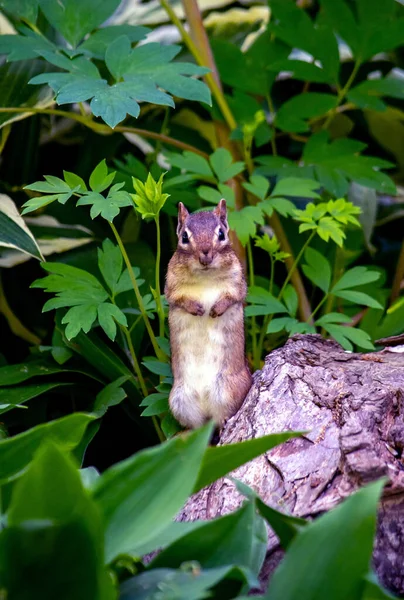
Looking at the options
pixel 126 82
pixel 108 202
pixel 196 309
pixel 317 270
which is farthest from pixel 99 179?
pixel 317 270

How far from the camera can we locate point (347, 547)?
3.23 ft

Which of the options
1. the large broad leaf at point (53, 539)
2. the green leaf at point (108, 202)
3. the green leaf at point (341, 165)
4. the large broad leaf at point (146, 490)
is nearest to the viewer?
the large broad leaf at point (53, 539)

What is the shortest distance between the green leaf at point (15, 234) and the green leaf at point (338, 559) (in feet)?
4.36

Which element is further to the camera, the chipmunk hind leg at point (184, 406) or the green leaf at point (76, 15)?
the green leaf at point (76, 15)

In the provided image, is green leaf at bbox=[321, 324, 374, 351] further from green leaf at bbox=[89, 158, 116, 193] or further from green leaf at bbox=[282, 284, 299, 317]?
green leaf at bbox=[89, 158, 116, 193]

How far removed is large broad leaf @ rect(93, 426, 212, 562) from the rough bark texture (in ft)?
1.24

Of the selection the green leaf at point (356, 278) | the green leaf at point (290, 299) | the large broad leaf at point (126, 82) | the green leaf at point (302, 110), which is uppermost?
the large broad leaf at point (126, 82)

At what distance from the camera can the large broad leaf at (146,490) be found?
3.43 ft

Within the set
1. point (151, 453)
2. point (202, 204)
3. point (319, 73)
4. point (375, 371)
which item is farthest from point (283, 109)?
point (151, 453)

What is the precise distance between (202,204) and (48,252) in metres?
0.53

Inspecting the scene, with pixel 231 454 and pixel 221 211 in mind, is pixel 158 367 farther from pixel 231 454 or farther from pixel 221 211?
pixel 231 454

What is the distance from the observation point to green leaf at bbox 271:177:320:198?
6.90 feet

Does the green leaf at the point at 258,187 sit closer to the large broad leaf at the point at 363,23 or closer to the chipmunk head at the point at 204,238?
the chipmunk head at the point at 204,238

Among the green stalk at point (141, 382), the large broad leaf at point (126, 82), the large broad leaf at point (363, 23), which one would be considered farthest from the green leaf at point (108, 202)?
the large broad leaf at point (363, 23)
